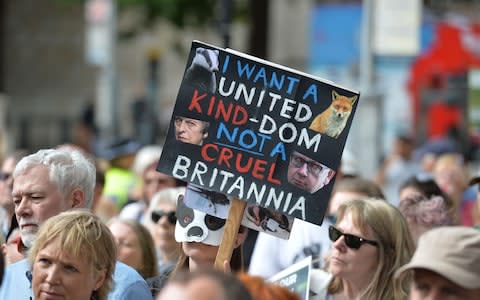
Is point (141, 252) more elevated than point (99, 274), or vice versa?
point (99, 274)

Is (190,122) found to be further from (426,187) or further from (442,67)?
(442,67)

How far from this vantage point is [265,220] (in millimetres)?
6941

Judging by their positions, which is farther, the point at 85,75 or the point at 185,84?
the point at 85,75

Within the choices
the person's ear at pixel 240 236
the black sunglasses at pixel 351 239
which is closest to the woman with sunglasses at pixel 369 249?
the black sunglasses at pixel 351 239

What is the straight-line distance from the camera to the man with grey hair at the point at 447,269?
5.33 metres

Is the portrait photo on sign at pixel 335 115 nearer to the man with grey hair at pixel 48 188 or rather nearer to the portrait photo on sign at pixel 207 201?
the portrait photo on sign at pixel 207 201

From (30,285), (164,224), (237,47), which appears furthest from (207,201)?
(237,47)

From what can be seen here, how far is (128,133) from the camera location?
4244 centimetres

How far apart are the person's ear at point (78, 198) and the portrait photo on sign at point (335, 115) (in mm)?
1326

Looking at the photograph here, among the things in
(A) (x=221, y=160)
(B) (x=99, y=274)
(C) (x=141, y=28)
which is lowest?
(C) (x=141, y=28)

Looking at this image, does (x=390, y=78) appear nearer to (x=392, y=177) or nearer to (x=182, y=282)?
(x=392, y=177)

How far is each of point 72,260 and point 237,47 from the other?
37325 millimetres

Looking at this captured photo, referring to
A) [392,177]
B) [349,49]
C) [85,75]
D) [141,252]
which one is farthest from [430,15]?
[141,252]

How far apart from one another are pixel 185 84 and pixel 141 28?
24.1 metres
